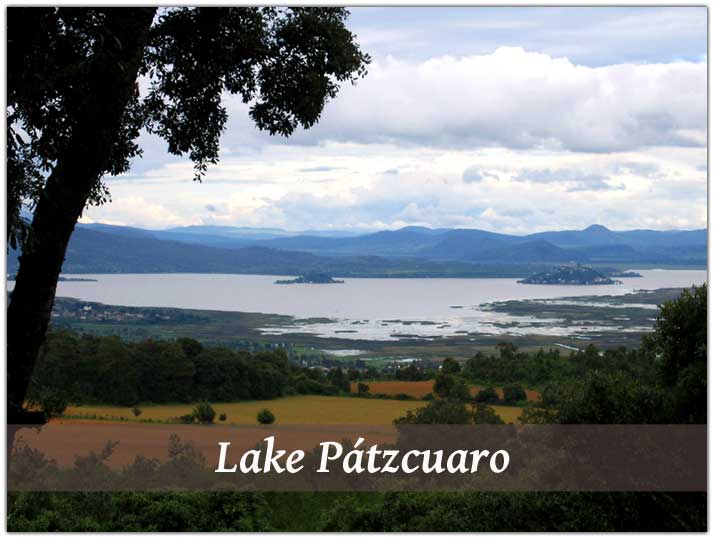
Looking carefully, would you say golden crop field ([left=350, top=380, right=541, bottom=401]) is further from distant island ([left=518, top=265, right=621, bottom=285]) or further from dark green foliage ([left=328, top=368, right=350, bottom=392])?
distant island ([left=518, top=265, right=621, bottom=285])

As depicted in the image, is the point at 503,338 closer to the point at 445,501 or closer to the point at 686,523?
the point at 445,501

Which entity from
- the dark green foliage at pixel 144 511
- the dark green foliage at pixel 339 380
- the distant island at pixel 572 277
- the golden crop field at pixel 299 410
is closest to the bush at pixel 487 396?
Result: the golden crop field at pixel 299 410

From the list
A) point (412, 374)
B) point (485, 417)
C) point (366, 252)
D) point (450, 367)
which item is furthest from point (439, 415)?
point (366, 252)

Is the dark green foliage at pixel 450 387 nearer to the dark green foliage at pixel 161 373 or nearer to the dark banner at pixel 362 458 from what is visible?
the dark green foliage at pixel 161 373

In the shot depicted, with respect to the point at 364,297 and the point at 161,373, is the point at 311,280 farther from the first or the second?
the point at 161,373

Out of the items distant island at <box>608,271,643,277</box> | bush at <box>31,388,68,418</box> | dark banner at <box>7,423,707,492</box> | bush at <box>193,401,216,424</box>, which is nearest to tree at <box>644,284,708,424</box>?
dark banner at <box>7,423,707,492</box>

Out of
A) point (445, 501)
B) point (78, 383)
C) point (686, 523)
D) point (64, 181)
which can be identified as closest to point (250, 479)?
point (445, 501)
